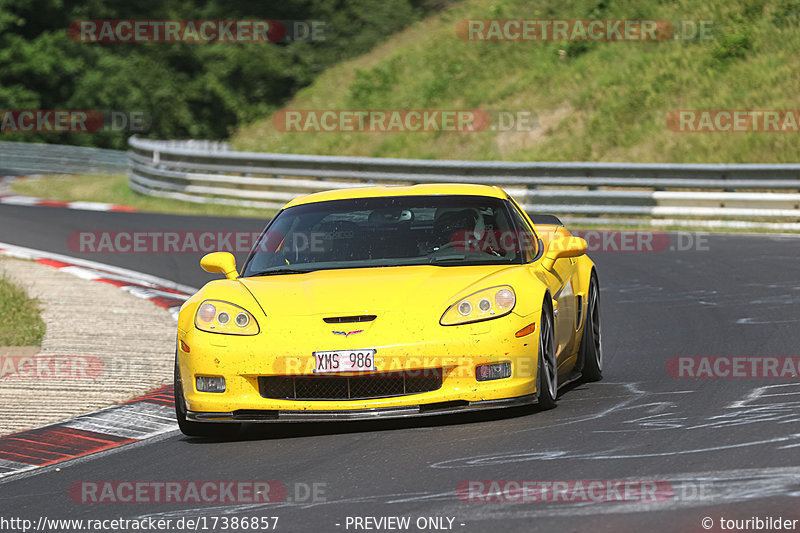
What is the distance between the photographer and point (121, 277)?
15188 millimetres

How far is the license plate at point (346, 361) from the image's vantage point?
21.9ft

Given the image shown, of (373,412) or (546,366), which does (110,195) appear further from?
(373,412)

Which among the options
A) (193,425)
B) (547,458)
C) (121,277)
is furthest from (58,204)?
(547,458)

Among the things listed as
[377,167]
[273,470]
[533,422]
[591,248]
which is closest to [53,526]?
[273,470]

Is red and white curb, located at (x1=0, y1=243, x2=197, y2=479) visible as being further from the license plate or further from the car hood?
the license plate

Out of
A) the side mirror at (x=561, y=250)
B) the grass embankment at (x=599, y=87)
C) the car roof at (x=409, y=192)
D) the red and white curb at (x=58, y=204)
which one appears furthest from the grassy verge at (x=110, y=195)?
the side mirror at (x=561, y=250)

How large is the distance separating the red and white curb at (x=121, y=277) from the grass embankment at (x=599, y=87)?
11842 mm

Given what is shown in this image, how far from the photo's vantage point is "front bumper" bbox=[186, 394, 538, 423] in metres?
6.73

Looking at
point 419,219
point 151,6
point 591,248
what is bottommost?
point 591,248

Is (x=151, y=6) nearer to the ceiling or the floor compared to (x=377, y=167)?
nearer to the ceiling

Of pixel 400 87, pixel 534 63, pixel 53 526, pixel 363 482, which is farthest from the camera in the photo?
pixel 400 87

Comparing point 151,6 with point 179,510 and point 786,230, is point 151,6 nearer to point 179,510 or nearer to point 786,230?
point 786,230

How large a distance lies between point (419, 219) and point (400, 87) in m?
27.4

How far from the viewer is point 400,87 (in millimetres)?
35188
